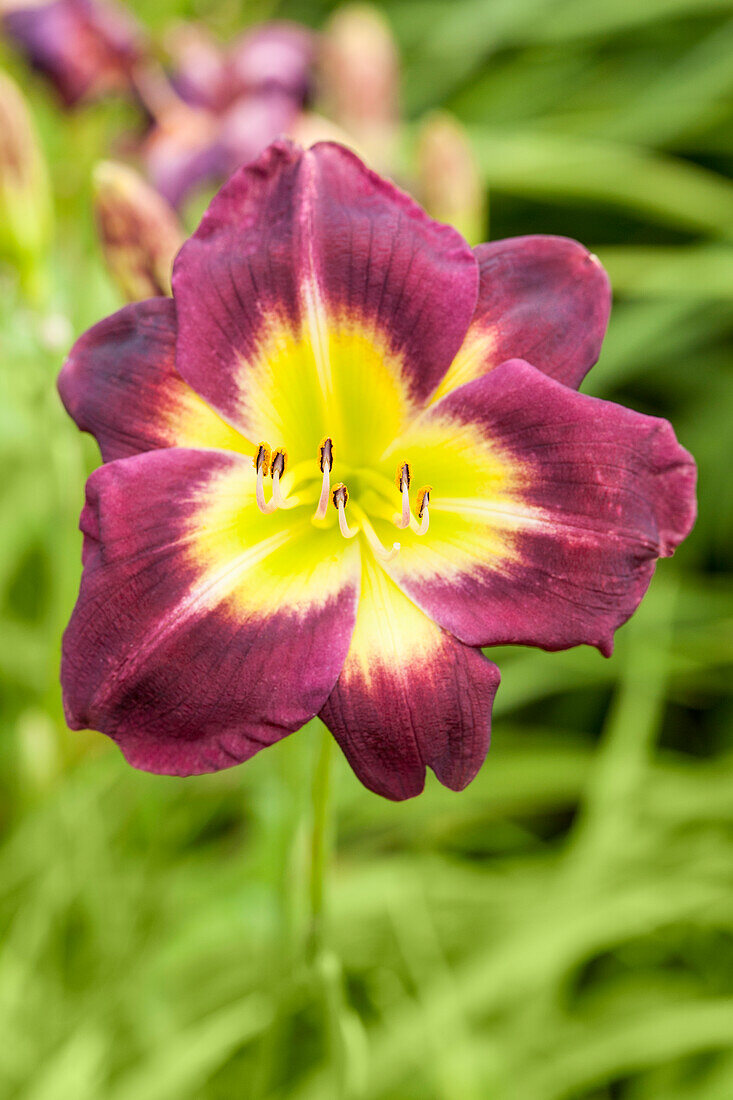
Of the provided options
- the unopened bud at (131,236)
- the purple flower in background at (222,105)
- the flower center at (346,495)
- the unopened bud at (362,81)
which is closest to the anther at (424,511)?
the flower center at (346,495)

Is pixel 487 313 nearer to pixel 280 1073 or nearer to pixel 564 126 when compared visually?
pixel 280 1073

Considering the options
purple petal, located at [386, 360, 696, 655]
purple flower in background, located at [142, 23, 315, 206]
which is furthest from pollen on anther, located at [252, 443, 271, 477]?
purple flower in background, located at [142, 23, 315, 206]

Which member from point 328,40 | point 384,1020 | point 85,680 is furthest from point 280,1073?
point 328,40

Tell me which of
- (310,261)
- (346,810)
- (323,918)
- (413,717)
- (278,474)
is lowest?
(346,810)

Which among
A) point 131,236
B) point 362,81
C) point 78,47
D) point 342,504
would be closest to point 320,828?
point 342,504

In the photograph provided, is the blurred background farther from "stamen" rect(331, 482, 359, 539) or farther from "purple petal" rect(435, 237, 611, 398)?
"purple petal" rect(435, 237, 611, 398)

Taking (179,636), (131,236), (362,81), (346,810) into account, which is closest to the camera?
(179,636)

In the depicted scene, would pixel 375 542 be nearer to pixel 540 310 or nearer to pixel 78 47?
pixel 540 310
